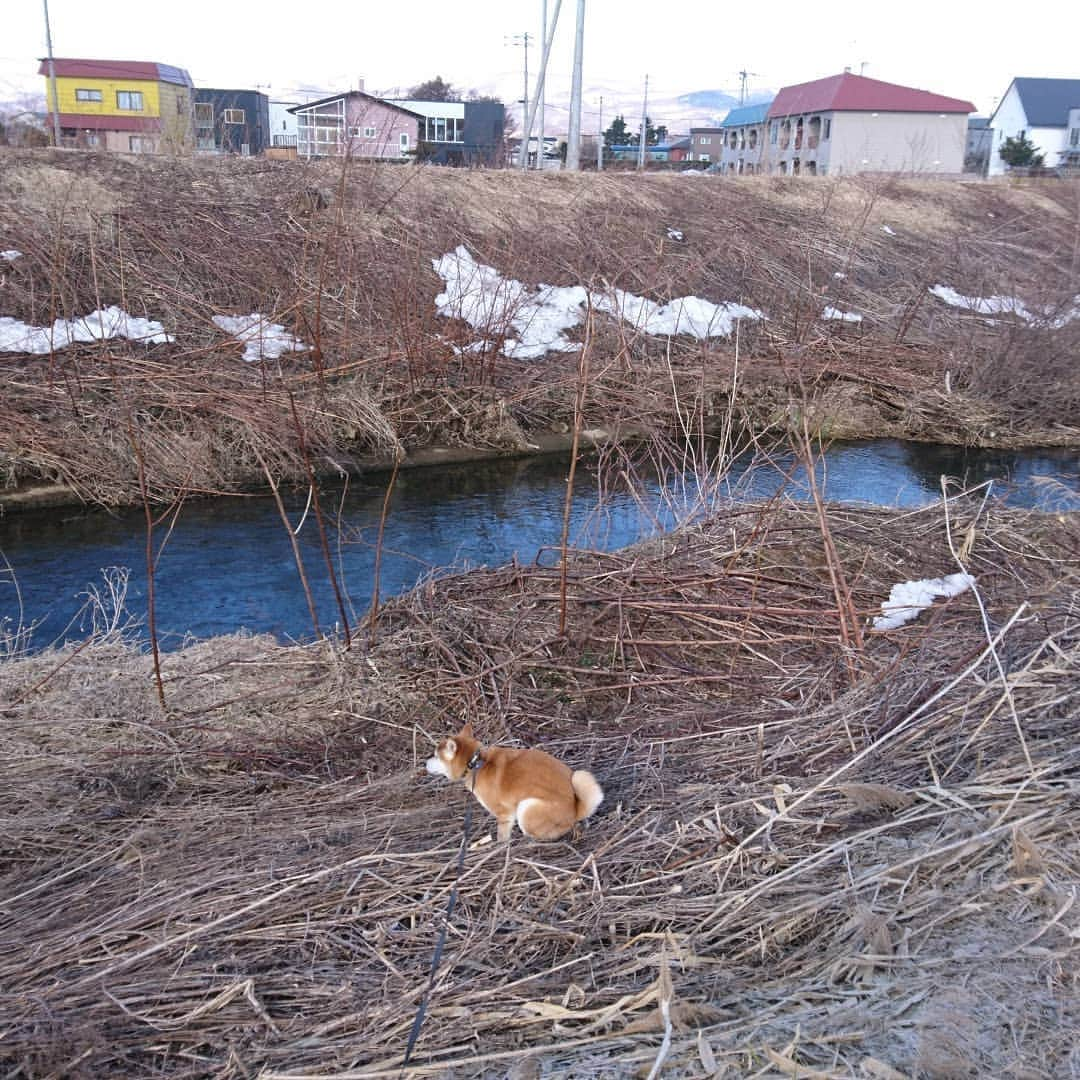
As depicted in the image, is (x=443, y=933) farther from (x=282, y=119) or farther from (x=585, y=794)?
(x=282, y=119)

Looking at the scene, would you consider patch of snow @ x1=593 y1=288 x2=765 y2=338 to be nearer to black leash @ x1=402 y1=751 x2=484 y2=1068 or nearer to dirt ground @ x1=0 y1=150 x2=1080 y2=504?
dirt ground @ x1=0 y1=150 x2=1080 y2=504

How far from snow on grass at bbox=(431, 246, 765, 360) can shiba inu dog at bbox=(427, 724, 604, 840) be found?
35.7ft

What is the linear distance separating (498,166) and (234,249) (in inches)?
341

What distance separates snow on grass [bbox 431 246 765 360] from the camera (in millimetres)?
15398

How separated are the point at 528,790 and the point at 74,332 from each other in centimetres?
1190

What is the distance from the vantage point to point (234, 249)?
1620 cm

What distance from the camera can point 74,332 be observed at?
13.3m

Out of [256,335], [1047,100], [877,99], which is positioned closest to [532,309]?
[256,335]

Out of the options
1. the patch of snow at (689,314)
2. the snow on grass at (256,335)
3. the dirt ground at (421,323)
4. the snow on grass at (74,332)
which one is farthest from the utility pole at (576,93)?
the snow on grass at (74,332)

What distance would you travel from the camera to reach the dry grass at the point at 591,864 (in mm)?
2672

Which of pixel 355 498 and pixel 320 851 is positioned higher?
pixel 320 851

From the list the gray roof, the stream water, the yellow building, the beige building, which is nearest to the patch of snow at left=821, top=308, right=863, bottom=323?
the stream water

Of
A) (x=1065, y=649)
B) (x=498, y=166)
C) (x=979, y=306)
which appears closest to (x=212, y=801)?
(x=1065, y=649)

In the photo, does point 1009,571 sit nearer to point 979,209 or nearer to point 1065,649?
point 1065,649
